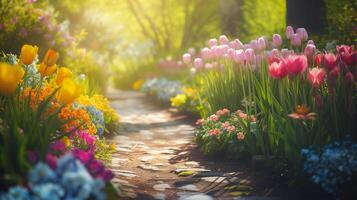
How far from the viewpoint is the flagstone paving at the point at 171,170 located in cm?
464

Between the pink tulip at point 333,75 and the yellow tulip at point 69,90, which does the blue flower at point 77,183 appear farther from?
the pink tulip at point 333,75

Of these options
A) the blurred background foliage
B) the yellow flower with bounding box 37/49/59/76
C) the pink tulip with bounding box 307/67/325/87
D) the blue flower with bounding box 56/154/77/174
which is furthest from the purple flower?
the blue flower with bounding box 56/154/77/174

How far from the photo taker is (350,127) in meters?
4.48

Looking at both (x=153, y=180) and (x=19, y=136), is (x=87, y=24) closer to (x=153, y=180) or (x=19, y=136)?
(x=153, y=180)

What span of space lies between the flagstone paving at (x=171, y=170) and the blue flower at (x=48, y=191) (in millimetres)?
1535

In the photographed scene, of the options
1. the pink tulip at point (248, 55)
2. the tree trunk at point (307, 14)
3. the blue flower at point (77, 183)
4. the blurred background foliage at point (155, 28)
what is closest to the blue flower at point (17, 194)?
the blue flower at point (77, 183)

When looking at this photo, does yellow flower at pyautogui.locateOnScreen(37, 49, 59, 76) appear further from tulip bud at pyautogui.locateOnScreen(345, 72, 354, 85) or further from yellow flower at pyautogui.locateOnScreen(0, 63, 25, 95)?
tulip bud at pyautogui.locateOnScreen(345, 72, 354, 85)

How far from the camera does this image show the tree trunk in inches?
338

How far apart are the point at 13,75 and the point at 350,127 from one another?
2984 mm

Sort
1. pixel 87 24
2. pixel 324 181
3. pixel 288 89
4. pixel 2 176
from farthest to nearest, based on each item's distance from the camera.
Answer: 1. pixel 87 24
2. pixel 288 89
3. pixel 324 181
4. pixel 2 176

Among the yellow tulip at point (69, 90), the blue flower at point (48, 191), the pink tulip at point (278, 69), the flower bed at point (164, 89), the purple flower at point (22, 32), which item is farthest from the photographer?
the flower bed at point (164, 89)

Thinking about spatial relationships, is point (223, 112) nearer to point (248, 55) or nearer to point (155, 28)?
point (248, 55)

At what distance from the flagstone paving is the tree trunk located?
2726 mm

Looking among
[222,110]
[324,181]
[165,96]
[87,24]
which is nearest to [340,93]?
[324,181]
